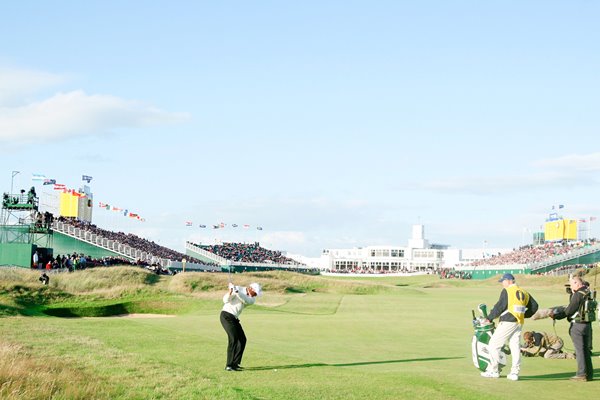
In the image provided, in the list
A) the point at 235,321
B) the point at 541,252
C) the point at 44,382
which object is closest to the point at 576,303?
the point at 235,321

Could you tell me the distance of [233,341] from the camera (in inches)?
585

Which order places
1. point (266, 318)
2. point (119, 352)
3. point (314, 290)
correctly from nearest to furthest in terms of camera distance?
point (119, 352)
point (266, 318)
point (314, 290)

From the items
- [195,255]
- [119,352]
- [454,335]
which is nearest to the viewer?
[119,352]

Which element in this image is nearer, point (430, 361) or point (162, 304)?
point (430, 361)

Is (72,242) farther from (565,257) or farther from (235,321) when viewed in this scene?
(565,257)

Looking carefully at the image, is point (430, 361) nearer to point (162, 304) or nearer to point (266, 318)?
point (266, 318)

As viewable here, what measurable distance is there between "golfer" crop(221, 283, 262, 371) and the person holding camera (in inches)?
269

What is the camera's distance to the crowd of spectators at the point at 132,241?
78938mm

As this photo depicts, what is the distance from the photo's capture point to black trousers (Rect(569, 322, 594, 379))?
1492 cm

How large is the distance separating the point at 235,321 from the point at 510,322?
578 centimetres

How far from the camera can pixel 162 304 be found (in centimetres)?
3916

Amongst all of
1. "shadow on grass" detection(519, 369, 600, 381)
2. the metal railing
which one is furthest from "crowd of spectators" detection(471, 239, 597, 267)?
"shadow on grass" detection(519, 369, 600, 381)

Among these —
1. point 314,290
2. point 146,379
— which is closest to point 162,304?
point 314,290

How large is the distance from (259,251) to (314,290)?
6949 cm
